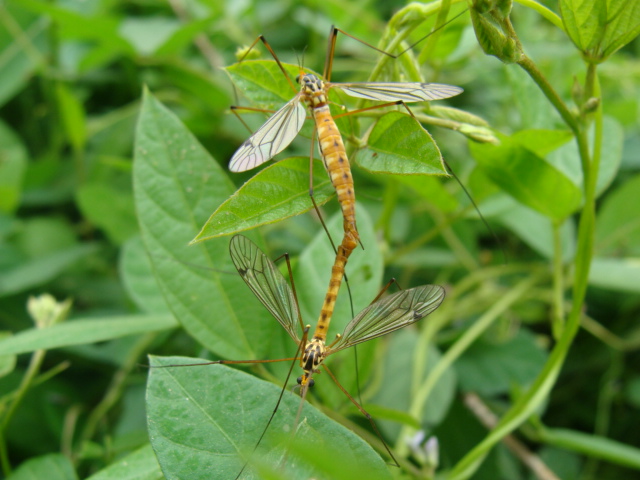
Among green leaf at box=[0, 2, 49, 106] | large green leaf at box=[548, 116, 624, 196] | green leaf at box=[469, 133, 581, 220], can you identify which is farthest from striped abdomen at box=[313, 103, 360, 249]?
green leaf at box=[0, 2, 49, 106]

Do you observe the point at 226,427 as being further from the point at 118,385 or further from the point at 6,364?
the point at 118,385

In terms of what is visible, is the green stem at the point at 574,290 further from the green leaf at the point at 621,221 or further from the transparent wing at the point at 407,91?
the green leaf at the point at 621,221

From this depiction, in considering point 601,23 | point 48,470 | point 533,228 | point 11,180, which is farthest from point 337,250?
point 11,180

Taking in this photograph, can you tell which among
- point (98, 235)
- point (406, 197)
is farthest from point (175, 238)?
point (98, 235)

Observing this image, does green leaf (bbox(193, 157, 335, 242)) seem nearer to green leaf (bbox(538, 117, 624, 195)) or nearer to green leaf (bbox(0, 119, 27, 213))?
green leaf (bbox(538, 117, 624, 195))

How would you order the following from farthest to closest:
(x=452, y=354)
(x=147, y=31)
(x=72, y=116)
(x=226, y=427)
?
1. (x=147, y=31)
2. (x=72, y=116)
3. (x=452, y=354)
4. (x=226, y=427)
